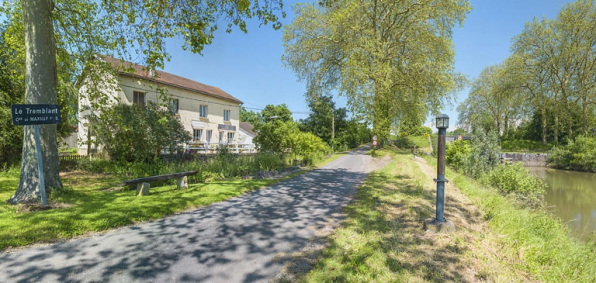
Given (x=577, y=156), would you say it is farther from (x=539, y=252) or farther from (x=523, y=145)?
(x=539, y=252)

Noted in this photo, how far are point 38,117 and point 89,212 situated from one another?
2.52 m

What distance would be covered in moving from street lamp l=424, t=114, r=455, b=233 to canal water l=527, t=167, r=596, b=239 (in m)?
6.20

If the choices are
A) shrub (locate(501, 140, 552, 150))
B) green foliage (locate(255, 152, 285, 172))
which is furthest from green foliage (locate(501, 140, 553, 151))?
green foliage (locate(255, 152, 285, 172))

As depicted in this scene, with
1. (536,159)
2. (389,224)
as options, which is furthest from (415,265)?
(536,159)


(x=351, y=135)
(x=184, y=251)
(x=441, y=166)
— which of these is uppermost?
(x=351, y=135)

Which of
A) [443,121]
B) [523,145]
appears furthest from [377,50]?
[523,145]

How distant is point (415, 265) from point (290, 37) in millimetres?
18896

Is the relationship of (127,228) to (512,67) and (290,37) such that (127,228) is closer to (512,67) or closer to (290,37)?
(290,37)

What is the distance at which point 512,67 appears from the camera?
3003 centimetres

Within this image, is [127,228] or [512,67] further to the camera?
[512,67]

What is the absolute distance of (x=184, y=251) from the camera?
146 inches

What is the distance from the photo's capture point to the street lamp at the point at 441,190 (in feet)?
13.6

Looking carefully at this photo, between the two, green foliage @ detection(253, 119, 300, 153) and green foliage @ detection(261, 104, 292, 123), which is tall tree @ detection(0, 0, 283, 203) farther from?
green foliage @ detection(261, 104, 292, 123)

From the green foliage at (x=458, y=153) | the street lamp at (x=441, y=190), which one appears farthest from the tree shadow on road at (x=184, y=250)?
the green foliage at (x=458, y=153)
